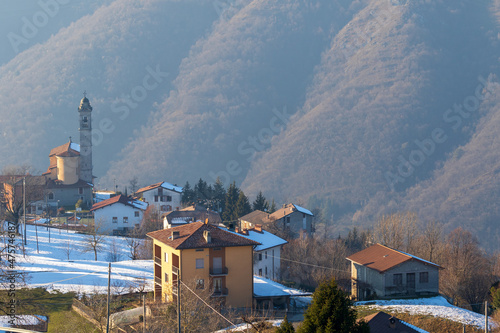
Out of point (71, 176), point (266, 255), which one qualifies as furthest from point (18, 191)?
point (266, 255)

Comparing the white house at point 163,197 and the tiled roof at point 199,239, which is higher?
the white house at point 163,197

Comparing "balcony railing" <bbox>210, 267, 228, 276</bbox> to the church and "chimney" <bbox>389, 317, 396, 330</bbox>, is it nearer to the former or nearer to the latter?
"chimney" <bbox>389, 317, 396, 330</bbox>

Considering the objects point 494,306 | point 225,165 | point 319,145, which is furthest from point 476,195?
point 494,306

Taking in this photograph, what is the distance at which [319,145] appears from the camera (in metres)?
185

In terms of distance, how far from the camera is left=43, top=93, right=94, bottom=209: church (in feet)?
266

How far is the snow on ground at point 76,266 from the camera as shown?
41188mm

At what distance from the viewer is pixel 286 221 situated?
244 feet

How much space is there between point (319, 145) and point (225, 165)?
2825cm

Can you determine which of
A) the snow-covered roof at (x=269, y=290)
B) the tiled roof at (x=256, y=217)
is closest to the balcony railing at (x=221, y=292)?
the snow-covered roof at (x=269, y=290)

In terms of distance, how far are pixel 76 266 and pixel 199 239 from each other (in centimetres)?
1141

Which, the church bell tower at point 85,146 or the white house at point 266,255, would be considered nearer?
the white house at point 266,255

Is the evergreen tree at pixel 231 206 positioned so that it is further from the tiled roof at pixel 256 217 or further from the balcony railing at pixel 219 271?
the balcony railing at pixel 219 271

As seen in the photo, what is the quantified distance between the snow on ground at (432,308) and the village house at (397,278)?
1298mm

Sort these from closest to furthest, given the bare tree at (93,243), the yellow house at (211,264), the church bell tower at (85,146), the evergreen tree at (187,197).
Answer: the yellow house at (211,264)
the bare tree at (93,243)
the evergreen tree at (187,197)
the church bell tower at (85,146)
